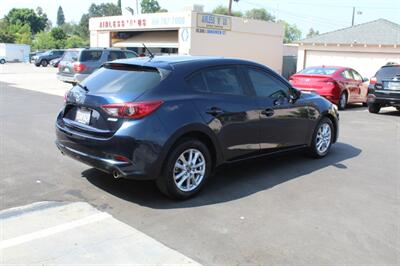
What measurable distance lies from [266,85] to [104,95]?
238cm

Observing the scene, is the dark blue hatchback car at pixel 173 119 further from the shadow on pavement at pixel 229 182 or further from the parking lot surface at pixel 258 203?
the parking lot surface at pixel 258 203

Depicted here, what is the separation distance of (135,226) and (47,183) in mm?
1806

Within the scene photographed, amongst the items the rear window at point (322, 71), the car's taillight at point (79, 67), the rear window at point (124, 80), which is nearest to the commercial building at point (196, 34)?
the car's taillight at point (79, 67)

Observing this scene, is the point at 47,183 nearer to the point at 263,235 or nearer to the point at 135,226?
the point at 135,226

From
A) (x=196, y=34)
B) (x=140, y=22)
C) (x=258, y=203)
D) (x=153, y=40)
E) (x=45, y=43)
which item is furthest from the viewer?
(x=45, y=43)

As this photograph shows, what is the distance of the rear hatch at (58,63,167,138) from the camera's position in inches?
197

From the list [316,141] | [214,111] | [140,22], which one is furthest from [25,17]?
[214,111]

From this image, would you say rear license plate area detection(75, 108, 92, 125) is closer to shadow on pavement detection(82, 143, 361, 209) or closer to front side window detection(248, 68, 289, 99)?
shadow on pavement detection(82, 143, 361, 209)

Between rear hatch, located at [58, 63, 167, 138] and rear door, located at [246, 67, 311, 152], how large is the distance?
63.9 inches

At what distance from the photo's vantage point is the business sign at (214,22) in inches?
1174

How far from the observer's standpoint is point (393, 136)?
1012cm

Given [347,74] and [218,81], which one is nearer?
[218,81]

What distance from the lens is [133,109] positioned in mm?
4875

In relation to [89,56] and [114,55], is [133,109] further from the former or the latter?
[114,55]
